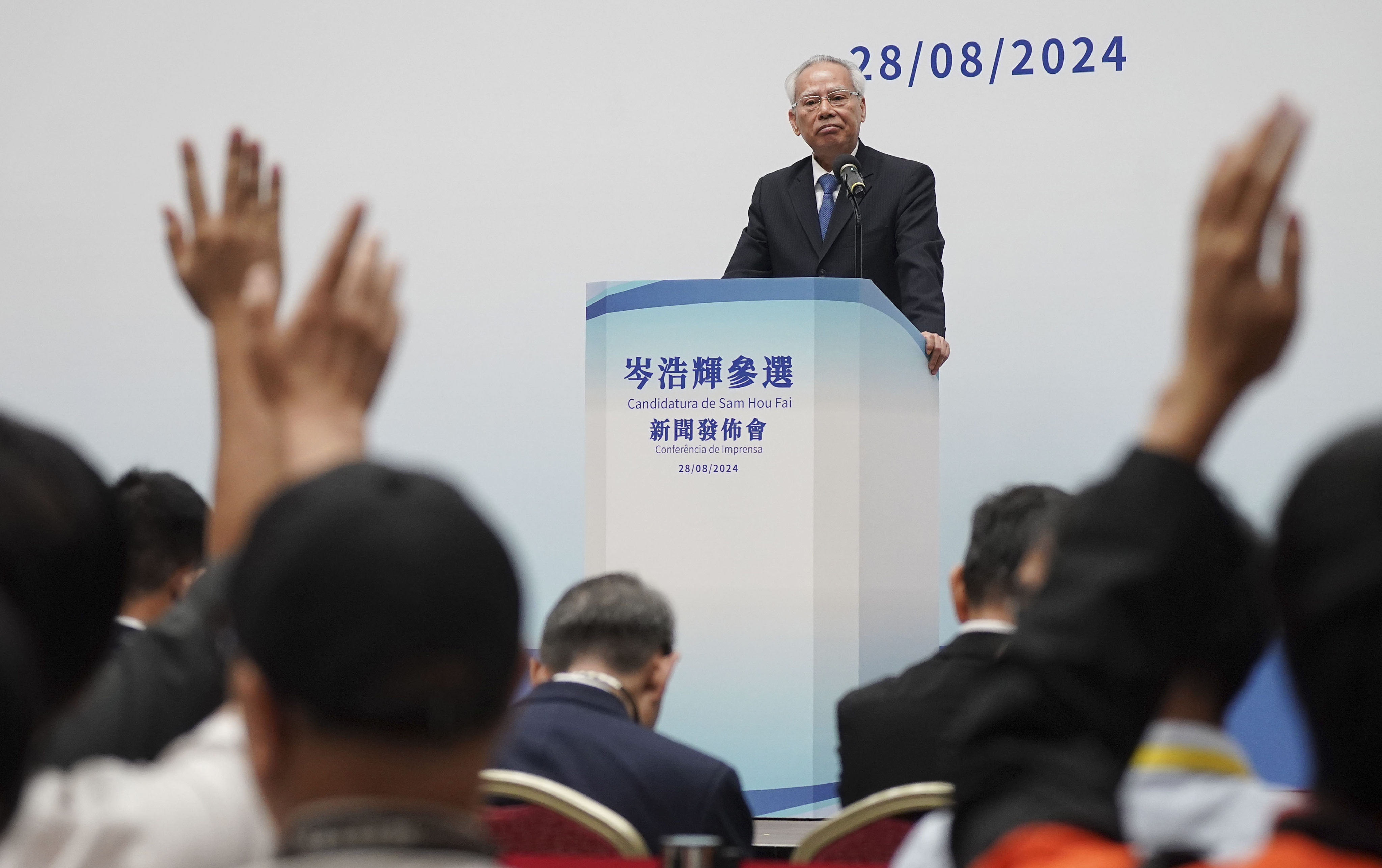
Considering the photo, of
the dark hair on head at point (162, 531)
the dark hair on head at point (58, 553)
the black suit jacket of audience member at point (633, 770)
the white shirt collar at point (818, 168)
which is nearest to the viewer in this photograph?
the dark hair on head at point (58, 553)

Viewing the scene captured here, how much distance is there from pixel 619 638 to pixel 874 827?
3.14ft

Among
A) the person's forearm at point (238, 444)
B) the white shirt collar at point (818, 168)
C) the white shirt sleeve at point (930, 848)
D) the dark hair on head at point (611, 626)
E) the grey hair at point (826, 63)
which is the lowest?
the dark hair on head at point (611, 626)

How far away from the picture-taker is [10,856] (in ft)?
3.39

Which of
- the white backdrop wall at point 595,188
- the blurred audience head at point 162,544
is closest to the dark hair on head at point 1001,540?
the blurred audience head at point 162,544

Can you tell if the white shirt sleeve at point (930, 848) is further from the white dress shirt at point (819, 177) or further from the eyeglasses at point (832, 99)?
the eyeglasses at point (832, 99)

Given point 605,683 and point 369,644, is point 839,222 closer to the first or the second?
point 605,683

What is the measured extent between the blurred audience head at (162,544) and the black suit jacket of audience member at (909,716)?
3.81ft

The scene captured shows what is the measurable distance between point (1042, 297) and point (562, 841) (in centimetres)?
406

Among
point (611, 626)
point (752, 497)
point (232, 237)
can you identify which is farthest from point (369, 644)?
point (752, 497)

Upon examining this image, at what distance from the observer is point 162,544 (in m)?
2.63

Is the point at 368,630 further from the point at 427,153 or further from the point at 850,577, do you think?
the point at 427,153

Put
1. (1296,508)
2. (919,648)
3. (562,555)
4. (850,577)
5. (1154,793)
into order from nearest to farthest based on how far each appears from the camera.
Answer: (1296,508), (1154,793), (850,577), (919,648), (562,555)

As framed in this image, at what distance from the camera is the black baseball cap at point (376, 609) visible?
915 millimetres

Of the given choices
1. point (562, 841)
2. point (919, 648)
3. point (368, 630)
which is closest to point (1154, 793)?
point (368, 630)
